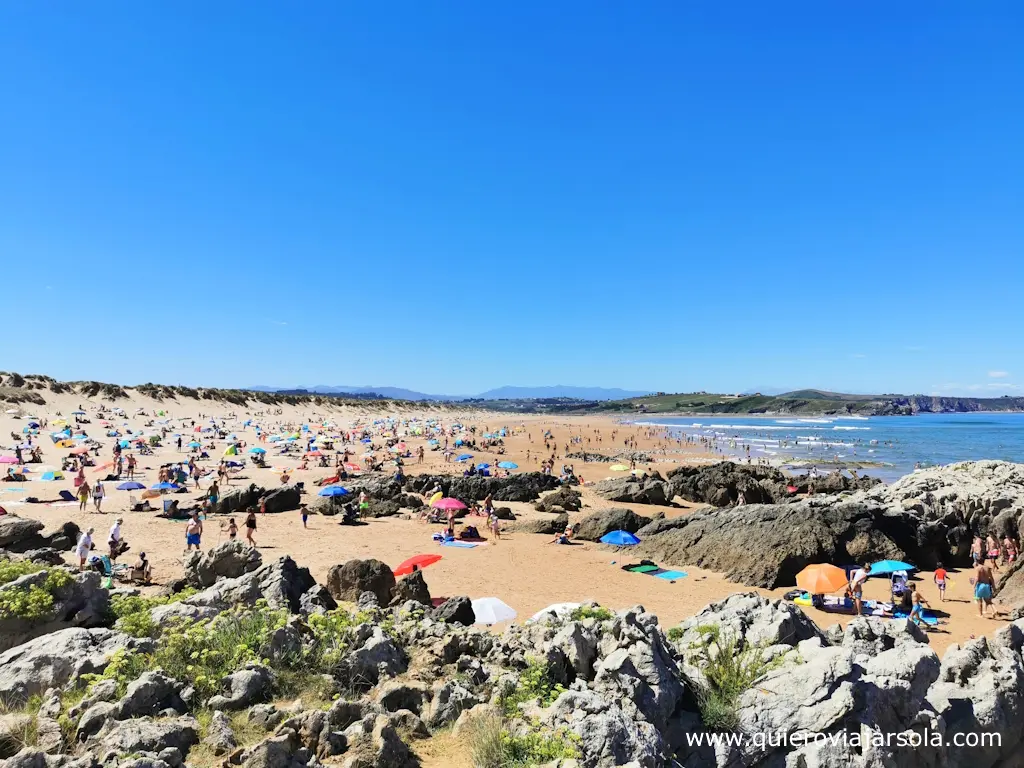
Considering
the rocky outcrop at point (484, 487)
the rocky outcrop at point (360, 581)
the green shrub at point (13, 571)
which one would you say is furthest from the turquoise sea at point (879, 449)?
the green shrub at point (13, 571)

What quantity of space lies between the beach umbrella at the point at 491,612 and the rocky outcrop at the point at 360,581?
2.58 meters

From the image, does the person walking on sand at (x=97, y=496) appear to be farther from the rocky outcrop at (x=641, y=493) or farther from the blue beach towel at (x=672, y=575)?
the rocky outcrop at (x=641, y=493)

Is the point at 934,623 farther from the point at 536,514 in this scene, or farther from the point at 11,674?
the point at 11,674

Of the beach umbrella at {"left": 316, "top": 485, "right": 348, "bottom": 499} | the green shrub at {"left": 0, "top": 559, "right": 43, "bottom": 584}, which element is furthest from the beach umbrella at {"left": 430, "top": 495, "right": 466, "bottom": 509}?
the green shrub at {"left": 0, "top": 559, "right": 43, "bottom": 584}

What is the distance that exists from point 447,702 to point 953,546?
22.3 meters

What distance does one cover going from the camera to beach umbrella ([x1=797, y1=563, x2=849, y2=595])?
15.5m

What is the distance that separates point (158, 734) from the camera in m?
5.30

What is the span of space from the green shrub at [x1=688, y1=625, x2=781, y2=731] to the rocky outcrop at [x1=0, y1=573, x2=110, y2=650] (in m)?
9.26

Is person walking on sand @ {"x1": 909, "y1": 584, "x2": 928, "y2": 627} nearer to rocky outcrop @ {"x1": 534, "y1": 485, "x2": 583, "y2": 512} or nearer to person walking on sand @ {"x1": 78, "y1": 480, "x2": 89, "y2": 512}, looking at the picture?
rocky outcrop @ {"x1": 534, "y1": 485, "x2": 583, "y2": 512}

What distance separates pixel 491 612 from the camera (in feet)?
41.1

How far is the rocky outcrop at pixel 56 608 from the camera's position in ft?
27.2

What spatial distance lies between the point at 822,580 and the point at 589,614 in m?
10.8

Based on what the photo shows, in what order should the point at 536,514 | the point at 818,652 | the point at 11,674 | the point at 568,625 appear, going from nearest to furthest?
the point at 11,674, the point at 818,652, the point at 568,625, the point at 536,514

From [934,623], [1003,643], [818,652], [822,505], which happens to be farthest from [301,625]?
[822,505]
